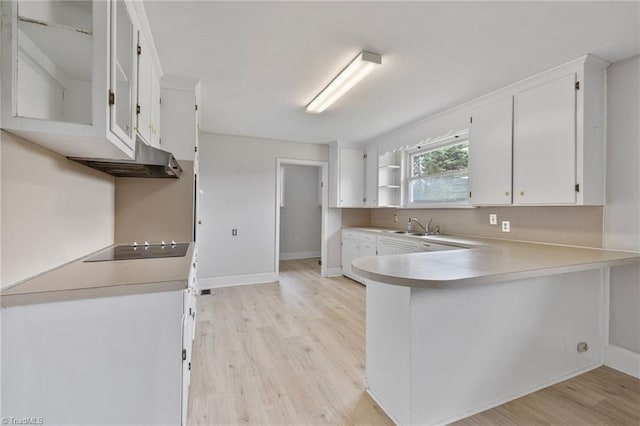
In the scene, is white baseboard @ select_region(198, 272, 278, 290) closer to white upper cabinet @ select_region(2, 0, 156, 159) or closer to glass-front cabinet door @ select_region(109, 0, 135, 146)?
glass-front cabinet door @ select_region(109, 0, 135, 146)

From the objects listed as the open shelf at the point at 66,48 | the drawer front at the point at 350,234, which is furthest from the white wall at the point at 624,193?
the open shelf at the point at 66,48

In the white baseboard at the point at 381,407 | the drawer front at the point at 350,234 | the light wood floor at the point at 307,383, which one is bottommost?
the light wood floor at the point at 307,383

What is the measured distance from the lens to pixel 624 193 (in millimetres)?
2137

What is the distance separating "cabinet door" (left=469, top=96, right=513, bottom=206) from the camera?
2662 mm

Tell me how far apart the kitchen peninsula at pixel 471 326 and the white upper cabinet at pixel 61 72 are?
143cm

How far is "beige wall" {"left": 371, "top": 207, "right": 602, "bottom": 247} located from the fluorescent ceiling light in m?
2.03

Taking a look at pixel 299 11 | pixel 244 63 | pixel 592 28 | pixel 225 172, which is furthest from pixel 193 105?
pixel 592 28

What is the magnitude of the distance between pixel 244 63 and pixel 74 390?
2302 mm

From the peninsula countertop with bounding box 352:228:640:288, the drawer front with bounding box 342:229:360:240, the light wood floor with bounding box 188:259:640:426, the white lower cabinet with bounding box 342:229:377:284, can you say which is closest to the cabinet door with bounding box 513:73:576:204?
the peninsula countertop with bounding box 352:228:640:288

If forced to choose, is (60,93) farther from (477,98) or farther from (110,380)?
(477,98)

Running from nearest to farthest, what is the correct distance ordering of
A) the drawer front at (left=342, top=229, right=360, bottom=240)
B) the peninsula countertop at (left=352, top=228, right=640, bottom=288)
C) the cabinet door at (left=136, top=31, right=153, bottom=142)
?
1. the peninsula countertop at (left=352, top=228, right=640, bottom=288)
2. the cabinet door at (left=136, top=31, right=153, bottom=142)
3. the drawer front at (left=342, top=229, right=360, bottom=240)

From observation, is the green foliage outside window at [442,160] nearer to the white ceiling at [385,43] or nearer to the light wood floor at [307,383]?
the white ceiling at [385,43]

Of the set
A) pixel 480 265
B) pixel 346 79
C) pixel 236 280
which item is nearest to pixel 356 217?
pixel 236 280

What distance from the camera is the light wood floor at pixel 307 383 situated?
1650mm
